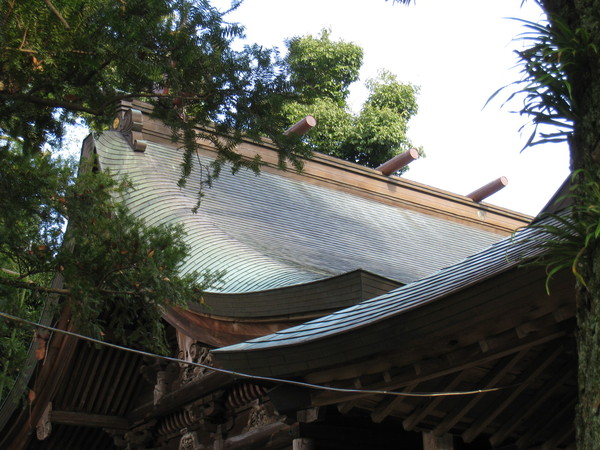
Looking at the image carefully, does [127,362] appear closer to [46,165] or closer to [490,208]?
[46,165]

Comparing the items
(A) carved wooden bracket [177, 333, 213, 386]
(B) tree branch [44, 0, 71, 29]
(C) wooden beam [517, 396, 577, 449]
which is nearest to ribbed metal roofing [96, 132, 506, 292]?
(A) carved wooden bracket [177, 333, 213, 386]

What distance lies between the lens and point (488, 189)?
12.1 metres

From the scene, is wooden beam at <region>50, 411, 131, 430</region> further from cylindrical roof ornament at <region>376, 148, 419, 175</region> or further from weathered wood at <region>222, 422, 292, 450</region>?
cylindrical roof ornament at <region>376, 148, 419, 175</region>

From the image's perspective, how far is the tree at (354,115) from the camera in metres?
18.3

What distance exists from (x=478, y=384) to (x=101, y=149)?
500 cm

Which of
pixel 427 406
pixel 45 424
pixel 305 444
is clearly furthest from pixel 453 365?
pixel 45 424

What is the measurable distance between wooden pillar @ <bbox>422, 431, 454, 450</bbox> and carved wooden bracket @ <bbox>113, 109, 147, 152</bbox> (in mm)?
4980

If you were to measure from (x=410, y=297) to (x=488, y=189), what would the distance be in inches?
332

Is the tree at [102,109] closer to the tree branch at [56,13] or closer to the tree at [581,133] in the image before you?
the tree branch at [56,13]

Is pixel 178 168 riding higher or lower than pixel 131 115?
lower

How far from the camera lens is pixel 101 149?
7.94m

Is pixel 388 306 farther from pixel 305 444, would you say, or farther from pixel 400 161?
pixel 400 161

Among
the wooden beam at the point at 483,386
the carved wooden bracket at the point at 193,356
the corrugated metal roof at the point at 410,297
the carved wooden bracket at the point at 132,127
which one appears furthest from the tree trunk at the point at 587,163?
the carved wooden bracket at the point at 132,127

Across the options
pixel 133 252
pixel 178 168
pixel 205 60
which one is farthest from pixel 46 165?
pixel 178 168
